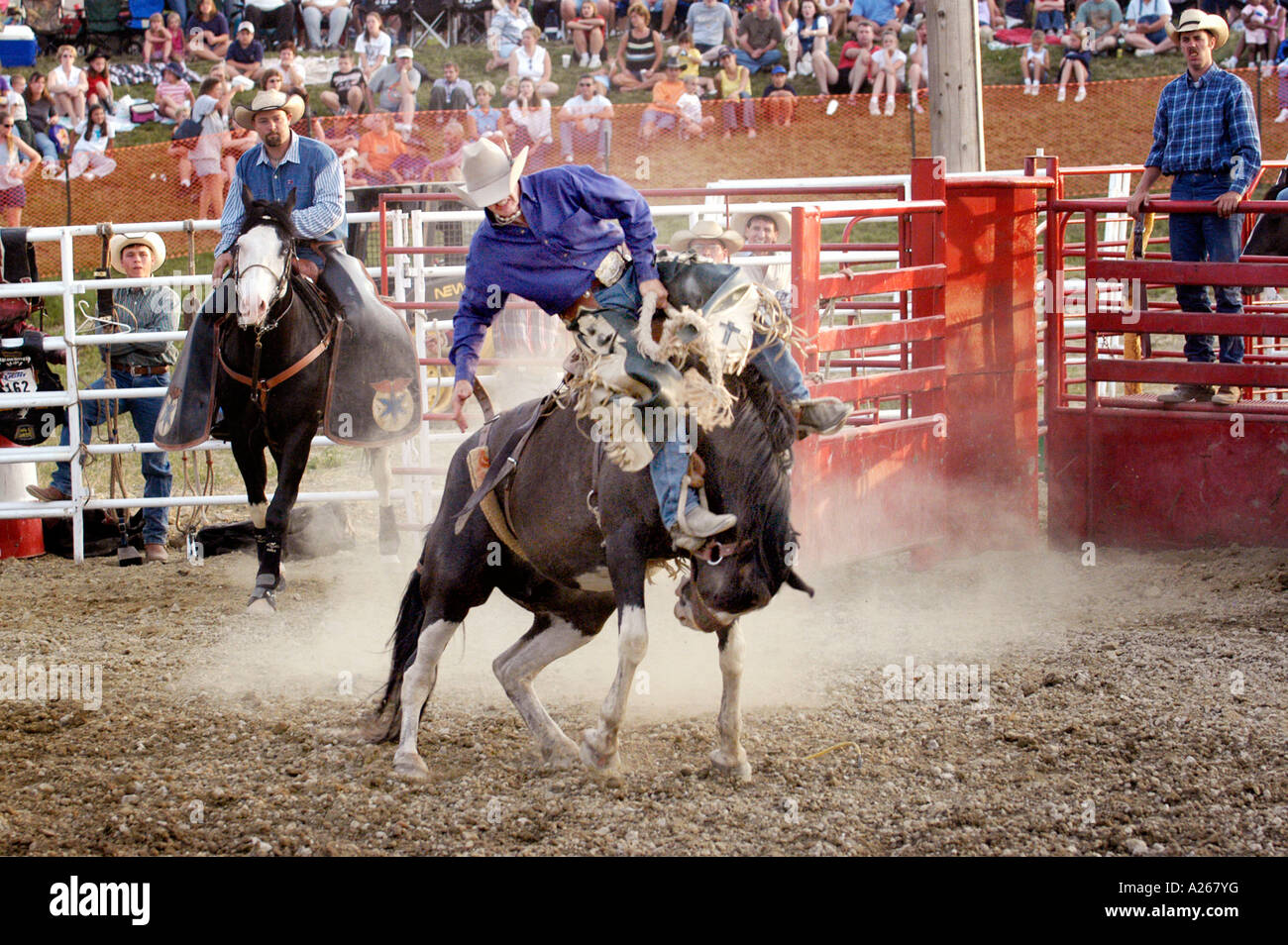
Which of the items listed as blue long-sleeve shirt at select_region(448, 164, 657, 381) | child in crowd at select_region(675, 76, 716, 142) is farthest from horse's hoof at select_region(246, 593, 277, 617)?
child in crowd at select_region(675, 76, 716, 142)

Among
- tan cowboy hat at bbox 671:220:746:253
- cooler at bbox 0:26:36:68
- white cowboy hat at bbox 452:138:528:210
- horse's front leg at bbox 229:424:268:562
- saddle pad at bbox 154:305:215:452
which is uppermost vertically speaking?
cooler at bbox 0:26:36:68

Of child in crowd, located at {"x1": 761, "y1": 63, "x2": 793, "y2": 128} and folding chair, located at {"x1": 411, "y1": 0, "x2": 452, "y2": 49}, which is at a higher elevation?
folding chair, located at {"x1": 411, "y1": 0, "x2": 452, "y2": 49}

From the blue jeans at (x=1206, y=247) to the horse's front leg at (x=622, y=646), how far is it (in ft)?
13.2

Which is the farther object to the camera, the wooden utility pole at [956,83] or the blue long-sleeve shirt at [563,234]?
the wooden utility pole at [956,83]

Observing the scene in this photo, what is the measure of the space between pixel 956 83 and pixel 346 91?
11296mm

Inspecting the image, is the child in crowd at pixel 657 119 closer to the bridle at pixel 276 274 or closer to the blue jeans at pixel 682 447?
the bridle at pixel 276 274

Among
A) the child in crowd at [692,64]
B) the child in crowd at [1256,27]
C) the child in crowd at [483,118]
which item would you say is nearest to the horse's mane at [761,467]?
the child in crowd at [483,118]

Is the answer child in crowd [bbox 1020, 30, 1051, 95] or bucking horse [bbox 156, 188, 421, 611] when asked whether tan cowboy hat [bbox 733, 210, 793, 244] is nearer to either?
bucking horse [bbox 156, 188, 421, 611]

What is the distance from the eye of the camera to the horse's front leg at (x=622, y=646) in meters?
4.26

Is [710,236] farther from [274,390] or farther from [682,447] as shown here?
[274,390]

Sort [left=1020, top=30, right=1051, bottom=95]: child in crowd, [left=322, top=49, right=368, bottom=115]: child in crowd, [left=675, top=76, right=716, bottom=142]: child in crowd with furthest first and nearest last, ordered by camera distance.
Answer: [left=322, top=49, right=368, bottom=115]: child in crowd
[left=1020, top=30, right=1051, bottom=95]: child in crowd
[left=675, top=76, right=716, bottom=142]: child in crowd

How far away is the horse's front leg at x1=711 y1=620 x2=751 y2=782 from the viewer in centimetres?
448

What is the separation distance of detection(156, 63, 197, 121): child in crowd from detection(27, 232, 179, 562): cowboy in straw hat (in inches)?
442

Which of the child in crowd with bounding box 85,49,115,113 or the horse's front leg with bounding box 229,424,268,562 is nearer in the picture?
the horse's front leg with bounding box 229,424,268,562
